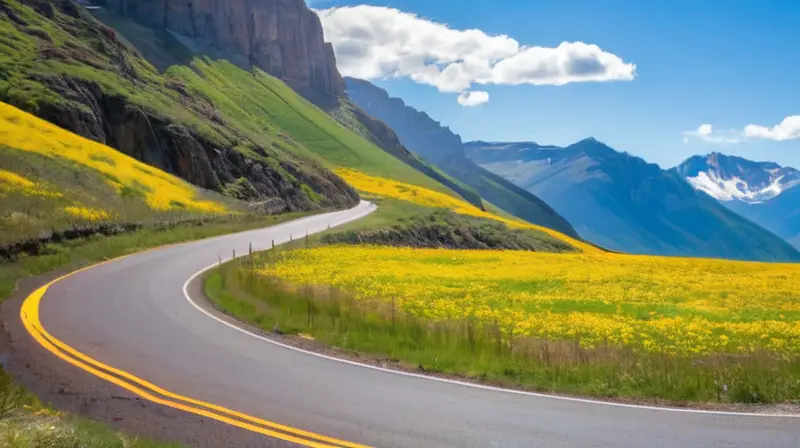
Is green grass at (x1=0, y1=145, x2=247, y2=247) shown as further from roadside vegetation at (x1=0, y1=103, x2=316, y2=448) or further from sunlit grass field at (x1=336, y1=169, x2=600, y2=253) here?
sunlit grass field at (x1=336, y1=169, x2=600, y2=253)

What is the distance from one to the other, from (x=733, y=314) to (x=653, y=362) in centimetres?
1138

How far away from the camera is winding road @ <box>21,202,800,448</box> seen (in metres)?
9.70

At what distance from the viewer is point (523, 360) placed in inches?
562

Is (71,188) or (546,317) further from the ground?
(71,188)

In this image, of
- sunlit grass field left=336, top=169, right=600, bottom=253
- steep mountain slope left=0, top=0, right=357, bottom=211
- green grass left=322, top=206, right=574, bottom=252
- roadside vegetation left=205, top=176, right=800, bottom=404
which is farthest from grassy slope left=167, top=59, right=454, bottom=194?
roadside vegetation left=205, top=176, right=800, bottom=404

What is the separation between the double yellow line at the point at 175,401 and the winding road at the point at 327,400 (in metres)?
0.02

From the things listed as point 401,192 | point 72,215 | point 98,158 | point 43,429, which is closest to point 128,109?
point 98,158

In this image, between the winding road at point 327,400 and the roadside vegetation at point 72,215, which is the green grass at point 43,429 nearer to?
the roadside vegetation at point 72,215

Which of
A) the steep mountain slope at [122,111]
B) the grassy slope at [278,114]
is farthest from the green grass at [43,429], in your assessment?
the grassy slope at [278,114]

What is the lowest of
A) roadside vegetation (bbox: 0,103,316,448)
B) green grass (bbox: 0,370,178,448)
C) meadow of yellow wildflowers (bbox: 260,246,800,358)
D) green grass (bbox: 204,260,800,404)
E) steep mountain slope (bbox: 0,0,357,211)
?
meadow of yellow wildflowers (bbox: 260,246,800,358)

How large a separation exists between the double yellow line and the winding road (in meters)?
0.02

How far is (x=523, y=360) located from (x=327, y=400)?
5.03m

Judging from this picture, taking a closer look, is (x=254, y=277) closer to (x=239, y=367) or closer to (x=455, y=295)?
(x=455, y=295)

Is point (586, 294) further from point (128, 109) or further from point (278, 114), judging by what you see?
point (278, 114)
